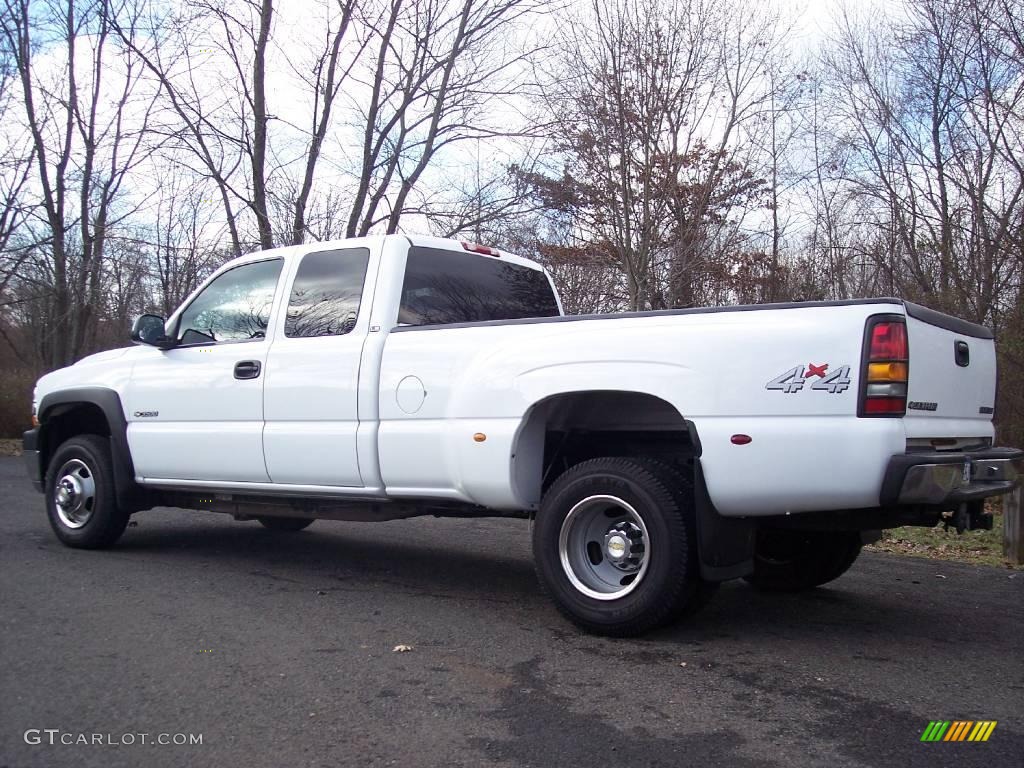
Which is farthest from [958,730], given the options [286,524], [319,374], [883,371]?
[286,524]

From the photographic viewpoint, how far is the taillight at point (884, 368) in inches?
155

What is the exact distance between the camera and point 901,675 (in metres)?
4.10

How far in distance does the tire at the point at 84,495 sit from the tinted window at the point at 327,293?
2.11m

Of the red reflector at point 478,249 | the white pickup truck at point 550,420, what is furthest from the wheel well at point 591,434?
the red reflector at point 478,249

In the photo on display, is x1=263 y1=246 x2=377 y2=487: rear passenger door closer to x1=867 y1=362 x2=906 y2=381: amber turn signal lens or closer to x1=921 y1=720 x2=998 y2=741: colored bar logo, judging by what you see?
x1=867 y1=362 x2=906 y2=381: amber turn signal lens

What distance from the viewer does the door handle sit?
6004 mm

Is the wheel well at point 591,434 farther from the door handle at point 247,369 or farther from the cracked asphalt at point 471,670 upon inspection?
the door handle at point 247,369

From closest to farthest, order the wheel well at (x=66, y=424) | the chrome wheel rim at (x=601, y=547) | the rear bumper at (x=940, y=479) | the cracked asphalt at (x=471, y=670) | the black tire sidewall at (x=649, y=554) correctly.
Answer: the cracked asphalt at (x=471, y=670) < the rear bumper at (x=940, y=479) < the black tire sidewall at (x=649, y=554) < the chrome wheel rim at (x=601, y=547) < the wheel well at (x=66, y=424)

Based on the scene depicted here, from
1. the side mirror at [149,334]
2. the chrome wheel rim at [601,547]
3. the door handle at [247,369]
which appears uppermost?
the side mirror at [149,334]

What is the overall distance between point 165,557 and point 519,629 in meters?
3.35

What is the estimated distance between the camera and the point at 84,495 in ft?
23.2

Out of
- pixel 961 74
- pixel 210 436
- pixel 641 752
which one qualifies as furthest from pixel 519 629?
pixel 961 74

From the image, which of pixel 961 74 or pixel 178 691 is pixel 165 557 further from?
pixel 961 74

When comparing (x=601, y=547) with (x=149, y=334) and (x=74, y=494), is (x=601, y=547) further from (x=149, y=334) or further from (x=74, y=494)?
(x=74, y=494)
